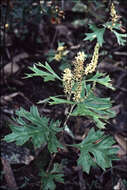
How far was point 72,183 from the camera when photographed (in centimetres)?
245

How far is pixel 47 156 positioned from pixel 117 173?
0.78m

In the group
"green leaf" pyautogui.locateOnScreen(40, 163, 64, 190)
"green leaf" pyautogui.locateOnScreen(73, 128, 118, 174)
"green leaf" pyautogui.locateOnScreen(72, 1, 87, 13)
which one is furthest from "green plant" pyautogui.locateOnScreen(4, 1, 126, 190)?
"green leaf" pyautogui.locateOnScreen(72, 1, 87, 13)

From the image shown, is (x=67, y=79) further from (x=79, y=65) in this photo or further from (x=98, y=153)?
(x=98, y=153)

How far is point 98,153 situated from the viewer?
1603mm

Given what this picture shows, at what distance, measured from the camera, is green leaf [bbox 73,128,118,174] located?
1537 mm

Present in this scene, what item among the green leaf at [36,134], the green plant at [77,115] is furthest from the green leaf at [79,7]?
the green leaf at [36,134]

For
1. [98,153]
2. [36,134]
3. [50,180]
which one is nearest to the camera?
[36,134]

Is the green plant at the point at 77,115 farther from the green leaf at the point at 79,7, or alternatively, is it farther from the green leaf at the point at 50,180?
the green leaf at the point at 79,7

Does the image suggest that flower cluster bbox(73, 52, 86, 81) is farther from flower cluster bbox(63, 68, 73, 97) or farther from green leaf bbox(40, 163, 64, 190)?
green leaf bbox(40, 163, 64, 190)

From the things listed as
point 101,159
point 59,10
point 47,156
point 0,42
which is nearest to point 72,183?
point 47,156

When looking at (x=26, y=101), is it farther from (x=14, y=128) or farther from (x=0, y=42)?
(x=14, y=128)

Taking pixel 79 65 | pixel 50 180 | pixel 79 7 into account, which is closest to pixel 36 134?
pixel 79 65

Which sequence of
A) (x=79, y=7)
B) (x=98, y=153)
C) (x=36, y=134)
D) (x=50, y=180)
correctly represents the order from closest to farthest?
(x=36, y=134)
(x=98, y=153)
(x=50, y=180)
(x=79, y=7)

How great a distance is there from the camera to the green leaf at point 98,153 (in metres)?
1.54
